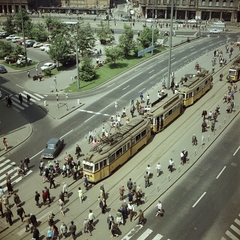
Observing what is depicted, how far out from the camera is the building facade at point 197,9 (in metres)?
125

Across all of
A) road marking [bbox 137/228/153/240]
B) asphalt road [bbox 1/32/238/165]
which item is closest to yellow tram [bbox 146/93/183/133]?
asphalt road [bbox 1/32/238/165]

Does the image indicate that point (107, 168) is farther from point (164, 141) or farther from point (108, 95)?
point (108, 95)

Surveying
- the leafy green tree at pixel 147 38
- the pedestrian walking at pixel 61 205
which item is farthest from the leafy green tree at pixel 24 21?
the pedestrian walking at pixel 61 205

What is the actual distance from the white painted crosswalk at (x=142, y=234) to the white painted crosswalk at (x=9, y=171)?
1495 centimetres

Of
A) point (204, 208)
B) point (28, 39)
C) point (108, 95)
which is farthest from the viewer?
point (28, 39)

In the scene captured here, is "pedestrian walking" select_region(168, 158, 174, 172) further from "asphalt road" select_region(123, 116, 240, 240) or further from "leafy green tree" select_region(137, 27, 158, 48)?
"leafy green tree" select_region(137, 27, 158, 48)

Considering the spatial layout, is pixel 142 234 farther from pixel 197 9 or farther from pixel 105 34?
pixel 197 9

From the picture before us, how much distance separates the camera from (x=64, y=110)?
53.8 meters

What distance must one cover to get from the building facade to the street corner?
7885 centimetres

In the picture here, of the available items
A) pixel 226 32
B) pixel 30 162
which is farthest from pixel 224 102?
pixel 226 32

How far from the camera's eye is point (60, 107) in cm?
5506

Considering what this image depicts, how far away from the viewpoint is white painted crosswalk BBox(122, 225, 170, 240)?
1104 inches

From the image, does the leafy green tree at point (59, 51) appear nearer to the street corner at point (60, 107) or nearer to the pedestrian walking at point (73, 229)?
the street corner at point (60, 107)

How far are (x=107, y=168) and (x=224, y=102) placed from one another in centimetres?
2726
